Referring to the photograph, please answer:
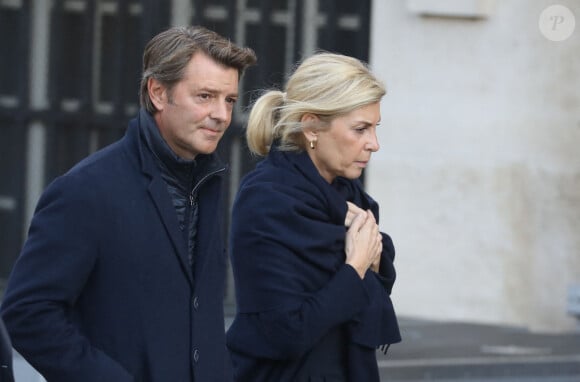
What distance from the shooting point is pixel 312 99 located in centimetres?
407

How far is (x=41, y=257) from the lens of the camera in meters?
3.20

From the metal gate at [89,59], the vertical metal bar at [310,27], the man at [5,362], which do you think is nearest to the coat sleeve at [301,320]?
the man at [5,362]

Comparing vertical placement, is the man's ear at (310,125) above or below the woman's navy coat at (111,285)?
above

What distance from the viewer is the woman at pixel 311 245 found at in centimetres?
398

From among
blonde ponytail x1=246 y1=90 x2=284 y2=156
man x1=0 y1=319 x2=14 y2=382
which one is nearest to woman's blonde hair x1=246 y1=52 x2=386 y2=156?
blonde ponytail x1=246 y1=90 x2=284 y2=156

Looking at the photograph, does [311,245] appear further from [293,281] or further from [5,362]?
[5,362]

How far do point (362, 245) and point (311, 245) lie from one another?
0.16 m

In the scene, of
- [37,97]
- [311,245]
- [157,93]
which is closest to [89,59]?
[37,97]

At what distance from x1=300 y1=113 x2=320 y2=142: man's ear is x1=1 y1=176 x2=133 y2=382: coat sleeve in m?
1.01

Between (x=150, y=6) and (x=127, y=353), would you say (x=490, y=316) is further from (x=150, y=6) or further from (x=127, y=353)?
(x=127, y=353)

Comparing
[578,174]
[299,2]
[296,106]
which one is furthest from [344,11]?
[296,106]

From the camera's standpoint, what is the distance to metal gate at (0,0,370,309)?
9.63 metres

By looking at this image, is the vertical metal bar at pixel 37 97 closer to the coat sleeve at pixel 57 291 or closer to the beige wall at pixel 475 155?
the beige wall at pixel 475 155

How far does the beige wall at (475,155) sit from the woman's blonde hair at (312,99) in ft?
18.5
